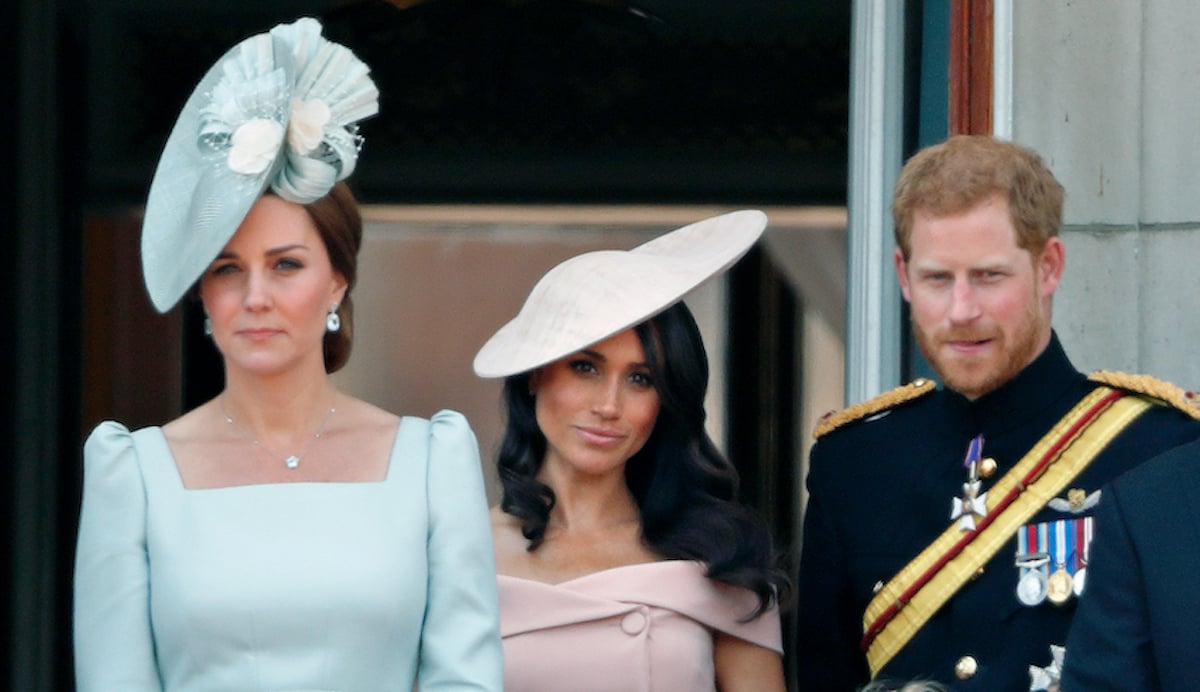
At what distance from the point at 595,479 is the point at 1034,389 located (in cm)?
68

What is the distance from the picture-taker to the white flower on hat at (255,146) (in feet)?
9.46

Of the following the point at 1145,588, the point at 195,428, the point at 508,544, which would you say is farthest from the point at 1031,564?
the point at 195,428

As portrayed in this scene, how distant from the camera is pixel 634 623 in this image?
10.9 ft

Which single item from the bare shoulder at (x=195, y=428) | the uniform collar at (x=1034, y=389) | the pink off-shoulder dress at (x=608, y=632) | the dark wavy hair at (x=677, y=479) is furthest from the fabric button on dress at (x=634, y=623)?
the bare shoulder at (x=195, y=428)

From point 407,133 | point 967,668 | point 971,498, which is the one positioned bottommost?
point 967,668

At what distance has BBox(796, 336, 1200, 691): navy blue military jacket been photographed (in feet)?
10.1

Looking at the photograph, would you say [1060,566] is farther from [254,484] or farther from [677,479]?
[254,484]

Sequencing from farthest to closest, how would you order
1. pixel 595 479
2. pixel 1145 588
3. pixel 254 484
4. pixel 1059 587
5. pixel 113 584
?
pixel 595 479 < pixel 1059 587 < pixel 254 484 < pixel 113 584 < pixel 1145 588

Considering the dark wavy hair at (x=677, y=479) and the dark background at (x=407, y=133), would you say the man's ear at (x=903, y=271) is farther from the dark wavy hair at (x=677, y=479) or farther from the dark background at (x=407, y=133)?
the dark background at (x=407, y=133)

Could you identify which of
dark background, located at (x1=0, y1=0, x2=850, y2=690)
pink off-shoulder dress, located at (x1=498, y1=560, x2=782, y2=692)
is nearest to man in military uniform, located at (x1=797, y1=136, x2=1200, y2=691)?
pink off-shoulder dress, located at (x1=498, y1=560, x2=782, y2=692)

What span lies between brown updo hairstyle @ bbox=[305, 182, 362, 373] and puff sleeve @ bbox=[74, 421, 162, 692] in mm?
347

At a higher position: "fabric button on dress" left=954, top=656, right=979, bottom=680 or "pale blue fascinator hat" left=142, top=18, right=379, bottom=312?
"pale blue fascinator hat" left=142, top=18, right=379, bottom=312

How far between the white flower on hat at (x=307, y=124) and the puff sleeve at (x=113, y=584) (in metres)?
0.45

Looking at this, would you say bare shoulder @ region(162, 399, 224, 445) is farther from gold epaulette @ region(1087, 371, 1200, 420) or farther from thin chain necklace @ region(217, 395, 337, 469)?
gold epaulette @ region(1087, 371, 1200, 420)
